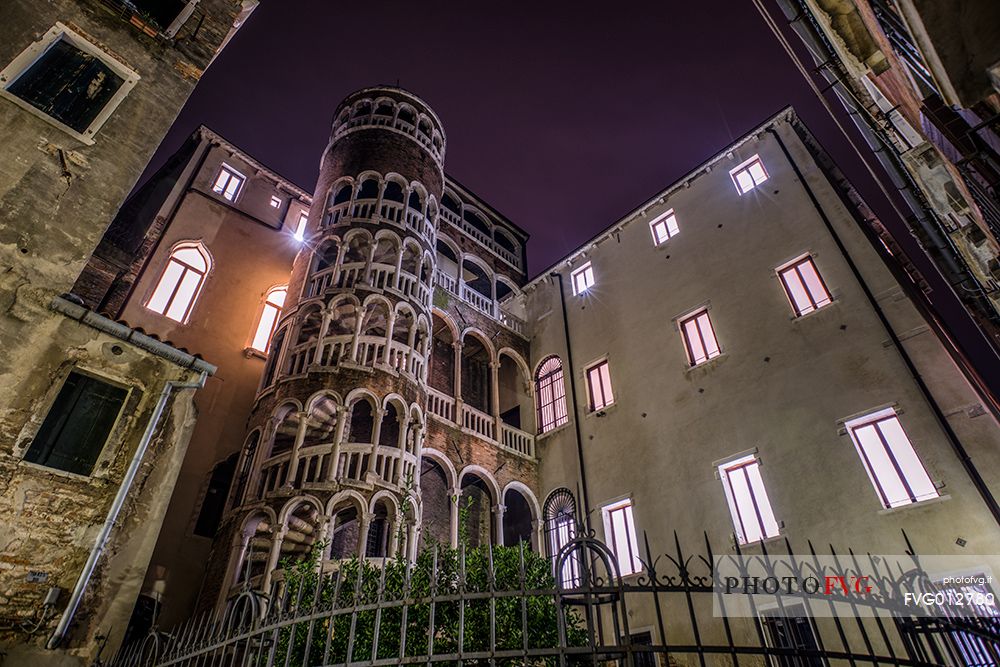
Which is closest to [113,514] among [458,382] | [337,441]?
[337,441]

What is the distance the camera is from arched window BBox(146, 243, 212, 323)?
16.2m

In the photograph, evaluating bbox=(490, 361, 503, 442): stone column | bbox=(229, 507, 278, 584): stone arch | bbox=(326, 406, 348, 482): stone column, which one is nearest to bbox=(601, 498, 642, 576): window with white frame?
bbox=(490, 361, 503, 442): stone column

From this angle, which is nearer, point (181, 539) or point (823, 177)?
point (181, 539)

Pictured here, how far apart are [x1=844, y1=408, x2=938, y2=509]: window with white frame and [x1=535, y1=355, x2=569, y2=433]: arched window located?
348 inches

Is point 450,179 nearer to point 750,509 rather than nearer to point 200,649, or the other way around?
point 750,509

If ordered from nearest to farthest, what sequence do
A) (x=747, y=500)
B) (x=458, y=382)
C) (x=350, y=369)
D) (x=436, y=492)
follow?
(x=747, y=500) < (x=350, y=369) < (x=436, y=492) < (x=458, y=382)

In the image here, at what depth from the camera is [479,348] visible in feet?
70.3

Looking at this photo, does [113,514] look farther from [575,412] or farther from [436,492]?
[575,412]

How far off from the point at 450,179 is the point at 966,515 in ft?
74.1

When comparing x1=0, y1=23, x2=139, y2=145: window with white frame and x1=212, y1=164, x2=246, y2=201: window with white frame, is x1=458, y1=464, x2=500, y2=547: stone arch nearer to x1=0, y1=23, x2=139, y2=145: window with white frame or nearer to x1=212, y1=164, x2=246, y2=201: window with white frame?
x1=0, y1=23, x2=139, y2=145: window with white frame

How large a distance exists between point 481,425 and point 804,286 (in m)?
10.5

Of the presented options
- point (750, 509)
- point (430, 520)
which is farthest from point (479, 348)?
point (750, 509)

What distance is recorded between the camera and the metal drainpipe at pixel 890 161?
1377 centimetres

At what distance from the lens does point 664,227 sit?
1928 centimetres
